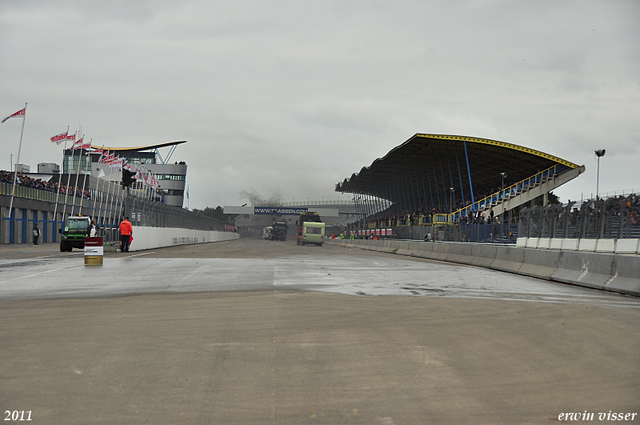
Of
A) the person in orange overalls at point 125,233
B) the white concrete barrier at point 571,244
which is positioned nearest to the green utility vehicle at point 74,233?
the person in orange overalls at point 125,233

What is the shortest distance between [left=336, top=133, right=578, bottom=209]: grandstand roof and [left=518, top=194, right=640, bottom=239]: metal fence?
33.4 m

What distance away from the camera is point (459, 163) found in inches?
2741

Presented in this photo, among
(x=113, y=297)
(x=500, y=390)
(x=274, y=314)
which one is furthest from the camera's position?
(x=113, y=297)

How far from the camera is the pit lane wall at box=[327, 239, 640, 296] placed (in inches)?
514

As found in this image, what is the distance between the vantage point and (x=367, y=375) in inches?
212

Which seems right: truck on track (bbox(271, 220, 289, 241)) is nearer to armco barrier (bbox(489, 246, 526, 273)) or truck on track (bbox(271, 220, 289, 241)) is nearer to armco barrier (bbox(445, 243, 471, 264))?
armco barrier (bbox(445, 243, 471, 264))

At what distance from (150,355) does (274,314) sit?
276 cm

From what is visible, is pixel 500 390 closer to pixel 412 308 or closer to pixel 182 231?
pixel 412 308

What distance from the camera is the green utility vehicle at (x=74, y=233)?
34031 millimetres

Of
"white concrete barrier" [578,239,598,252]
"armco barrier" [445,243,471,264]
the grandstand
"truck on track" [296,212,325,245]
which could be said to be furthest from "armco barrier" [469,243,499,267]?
"truck on track" [296,212,325,245]

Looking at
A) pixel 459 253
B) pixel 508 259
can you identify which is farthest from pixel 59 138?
pixel 508 259

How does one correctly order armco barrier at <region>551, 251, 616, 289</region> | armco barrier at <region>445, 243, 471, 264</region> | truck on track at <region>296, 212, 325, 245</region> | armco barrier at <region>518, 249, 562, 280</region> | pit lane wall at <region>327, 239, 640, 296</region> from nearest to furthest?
pit lane wall at <region>327, 239, 640, 296</region>
armco barrier at <region>551, 251, 616, 289</region>
armco barrier at <region>518, 249, 562, 280</region>
armco barrier at <region>445, 243, 471, 264</region>
truck on track at <region>296, 212, 325, 245</region>

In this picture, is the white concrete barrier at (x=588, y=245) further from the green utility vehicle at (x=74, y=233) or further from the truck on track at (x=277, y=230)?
the truck on track at (x=277, y=230)

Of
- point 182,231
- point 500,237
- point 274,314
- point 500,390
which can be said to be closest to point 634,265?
point 274,314
